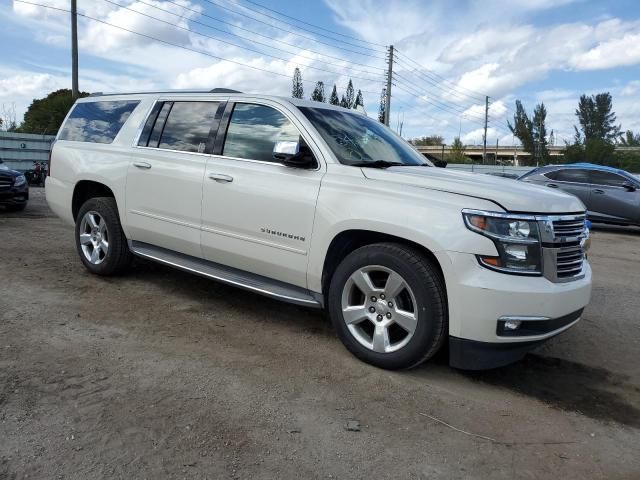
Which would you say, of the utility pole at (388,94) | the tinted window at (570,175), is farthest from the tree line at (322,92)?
the tinted window at (570,175)

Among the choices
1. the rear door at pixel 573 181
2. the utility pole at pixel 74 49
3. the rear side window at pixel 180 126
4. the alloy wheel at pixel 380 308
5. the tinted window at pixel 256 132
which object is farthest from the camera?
the utility pole at pixel 74 49

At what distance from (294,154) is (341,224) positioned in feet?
2.04

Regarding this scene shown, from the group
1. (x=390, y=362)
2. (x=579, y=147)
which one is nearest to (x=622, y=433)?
(x=390, y=362)

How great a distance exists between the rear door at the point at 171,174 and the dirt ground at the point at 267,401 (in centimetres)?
65

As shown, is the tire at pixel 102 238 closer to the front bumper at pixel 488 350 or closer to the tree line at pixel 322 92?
the front bumper at pixel 488 350

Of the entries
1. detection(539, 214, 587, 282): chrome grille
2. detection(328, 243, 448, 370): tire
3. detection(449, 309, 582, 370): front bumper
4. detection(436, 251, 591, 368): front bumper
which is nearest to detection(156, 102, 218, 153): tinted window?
detection(328, 243, 448, 370): tire

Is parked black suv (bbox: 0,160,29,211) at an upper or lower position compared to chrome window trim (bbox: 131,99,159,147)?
lower

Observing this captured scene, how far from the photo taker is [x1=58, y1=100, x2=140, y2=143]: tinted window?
5.66 meters

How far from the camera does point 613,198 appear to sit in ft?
41.1

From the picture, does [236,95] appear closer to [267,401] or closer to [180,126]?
[180,126]

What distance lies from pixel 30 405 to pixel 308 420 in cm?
151

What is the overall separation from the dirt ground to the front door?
1.98ft

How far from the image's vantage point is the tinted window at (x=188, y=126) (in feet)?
15.9

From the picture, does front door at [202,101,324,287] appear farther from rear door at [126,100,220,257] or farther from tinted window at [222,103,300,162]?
rear door at [126,100,220,257]
